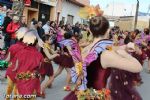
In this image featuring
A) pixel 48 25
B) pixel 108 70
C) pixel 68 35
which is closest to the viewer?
pixel 108 70

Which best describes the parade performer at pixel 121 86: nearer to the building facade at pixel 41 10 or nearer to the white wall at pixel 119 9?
the building facade at pixel 41 10

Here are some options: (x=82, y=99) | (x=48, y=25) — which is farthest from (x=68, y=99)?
(x=48, y=25)

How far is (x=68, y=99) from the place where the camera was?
4852 millimetres

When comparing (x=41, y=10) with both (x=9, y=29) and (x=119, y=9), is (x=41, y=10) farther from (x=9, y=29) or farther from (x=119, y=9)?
(x=119, y=9)

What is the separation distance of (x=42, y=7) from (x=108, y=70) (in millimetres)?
29560

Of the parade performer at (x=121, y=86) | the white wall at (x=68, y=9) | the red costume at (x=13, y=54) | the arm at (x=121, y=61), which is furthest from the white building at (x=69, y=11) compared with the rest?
the arm at (x=121, y=61)

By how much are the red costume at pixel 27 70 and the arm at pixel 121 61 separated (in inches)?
94.3

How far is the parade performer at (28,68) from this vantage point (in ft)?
21.4

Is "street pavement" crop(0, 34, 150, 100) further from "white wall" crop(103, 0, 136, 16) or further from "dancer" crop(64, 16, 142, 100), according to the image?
"white wall" crop(103, 0, 136, 16)

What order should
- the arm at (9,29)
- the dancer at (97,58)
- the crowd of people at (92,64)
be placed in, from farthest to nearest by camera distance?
the arm at (9,29)
the dancer at (97,58)
the crowd of people at (92,64)

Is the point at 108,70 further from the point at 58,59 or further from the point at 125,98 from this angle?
the point at 58,59

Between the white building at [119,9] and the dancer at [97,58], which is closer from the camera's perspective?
the dancer at [97,58]

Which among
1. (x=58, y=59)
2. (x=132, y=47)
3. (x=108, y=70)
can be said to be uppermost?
(x=132, y=47)

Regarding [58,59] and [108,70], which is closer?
[108,70]
